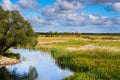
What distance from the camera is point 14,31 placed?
171 feet

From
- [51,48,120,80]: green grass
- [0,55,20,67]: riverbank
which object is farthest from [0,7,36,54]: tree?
[51,48,120,80]: green grass

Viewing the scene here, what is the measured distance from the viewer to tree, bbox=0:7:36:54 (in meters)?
51.3

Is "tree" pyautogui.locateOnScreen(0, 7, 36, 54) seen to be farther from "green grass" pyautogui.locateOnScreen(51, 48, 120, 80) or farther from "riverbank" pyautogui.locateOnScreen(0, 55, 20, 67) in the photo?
"green grass" pyautogui.locateOnScreen(51, 48, 120, 80)

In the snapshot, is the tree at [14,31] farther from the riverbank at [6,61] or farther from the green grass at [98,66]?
the green grass at [98,66]

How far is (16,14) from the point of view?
176 ft

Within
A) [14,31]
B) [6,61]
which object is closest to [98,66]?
[6,61]

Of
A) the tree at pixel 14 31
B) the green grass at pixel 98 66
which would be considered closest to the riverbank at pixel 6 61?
the tree at pixel 14 31

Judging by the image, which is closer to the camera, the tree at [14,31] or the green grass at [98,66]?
the green grass at [98,66]

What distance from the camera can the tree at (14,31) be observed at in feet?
168

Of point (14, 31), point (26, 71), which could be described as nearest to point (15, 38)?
point (14, 31)

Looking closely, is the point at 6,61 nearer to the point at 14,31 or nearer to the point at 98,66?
the point at 14,31

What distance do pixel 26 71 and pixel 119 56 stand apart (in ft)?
39.4

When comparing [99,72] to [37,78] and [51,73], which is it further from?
[51,73]

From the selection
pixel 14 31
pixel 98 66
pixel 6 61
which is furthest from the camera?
pixel 14 31
